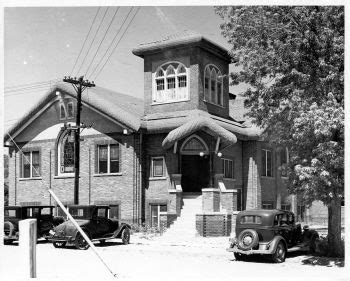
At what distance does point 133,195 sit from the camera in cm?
2838

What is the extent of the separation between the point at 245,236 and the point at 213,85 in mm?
14888

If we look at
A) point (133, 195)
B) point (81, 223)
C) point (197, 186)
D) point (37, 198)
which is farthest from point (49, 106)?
point (81, 223)

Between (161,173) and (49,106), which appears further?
(49,106)

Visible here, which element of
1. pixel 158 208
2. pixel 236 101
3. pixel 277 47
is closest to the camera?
pixel 277 47

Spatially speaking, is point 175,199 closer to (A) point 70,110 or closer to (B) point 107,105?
(B) point 107,105

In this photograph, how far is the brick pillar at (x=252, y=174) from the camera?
3064cm

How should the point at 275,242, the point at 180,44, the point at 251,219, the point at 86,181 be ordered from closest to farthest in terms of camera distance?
1. the point at 275,242
2. the point at 251,219
3. the point at 180,44
4. the point at 86,181

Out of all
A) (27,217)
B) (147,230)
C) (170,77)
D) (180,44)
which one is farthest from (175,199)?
(180,44)

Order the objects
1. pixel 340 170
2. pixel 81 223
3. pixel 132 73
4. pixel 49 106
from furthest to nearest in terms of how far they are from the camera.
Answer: pixel 49 106 < pixel 132 73 < pixel 81 223 < pixel 340 170

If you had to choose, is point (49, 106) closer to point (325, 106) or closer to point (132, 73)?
point (132, 73)

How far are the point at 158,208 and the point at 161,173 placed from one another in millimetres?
1829

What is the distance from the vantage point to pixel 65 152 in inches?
1231

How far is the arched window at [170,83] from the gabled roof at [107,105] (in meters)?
1.63

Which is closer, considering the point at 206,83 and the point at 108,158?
the point at 108,158
